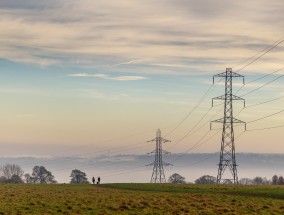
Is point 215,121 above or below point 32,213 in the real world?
above

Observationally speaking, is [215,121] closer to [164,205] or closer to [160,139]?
[160,139]

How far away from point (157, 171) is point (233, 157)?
4580 centimetres

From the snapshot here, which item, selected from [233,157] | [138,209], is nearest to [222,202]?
[138,209]

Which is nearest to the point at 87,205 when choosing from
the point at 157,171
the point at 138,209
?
the point at 138,209

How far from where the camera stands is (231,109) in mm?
107625

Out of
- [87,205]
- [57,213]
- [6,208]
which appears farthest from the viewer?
[87,205]

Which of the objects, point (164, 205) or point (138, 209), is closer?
point (138, 209)

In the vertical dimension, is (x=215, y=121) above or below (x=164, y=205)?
above

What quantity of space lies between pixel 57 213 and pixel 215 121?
69.6m

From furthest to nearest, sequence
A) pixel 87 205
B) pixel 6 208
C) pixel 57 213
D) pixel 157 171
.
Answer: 1. pixel 157 171
2. pixel 87 205
3. pixel 6 208
4. pixel 57 213

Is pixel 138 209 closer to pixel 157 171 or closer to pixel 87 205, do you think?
pixel 87 205

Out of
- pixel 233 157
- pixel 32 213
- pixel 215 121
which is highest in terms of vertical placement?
pixel 215 121

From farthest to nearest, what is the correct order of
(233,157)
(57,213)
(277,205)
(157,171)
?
(157,171) < (233,157) < (277,205) < (57,213)

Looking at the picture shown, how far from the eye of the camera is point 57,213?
3878cm
